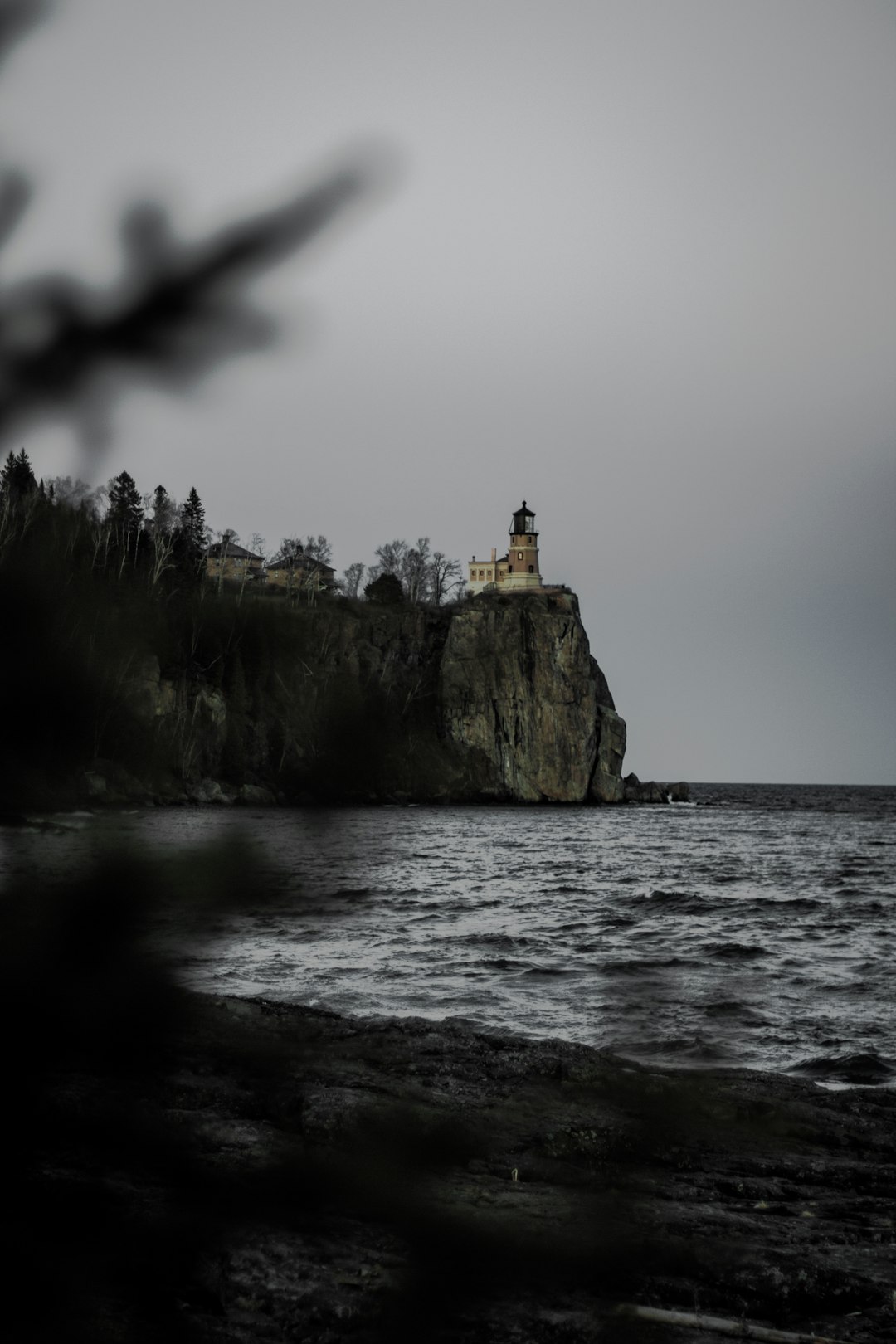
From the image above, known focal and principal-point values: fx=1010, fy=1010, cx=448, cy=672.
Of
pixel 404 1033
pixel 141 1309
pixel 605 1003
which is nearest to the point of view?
pixel 141 1309

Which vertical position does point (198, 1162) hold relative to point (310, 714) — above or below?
below

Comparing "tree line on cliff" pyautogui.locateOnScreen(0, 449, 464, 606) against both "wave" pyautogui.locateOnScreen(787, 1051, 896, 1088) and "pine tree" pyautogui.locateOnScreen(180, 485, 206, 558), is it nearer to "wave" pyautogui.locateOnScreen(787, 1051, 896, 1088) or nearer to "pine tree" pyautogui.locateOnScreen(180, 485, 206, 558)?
"pine tree" pyautogui.locateOnScreen(180, 485, 206, 558)

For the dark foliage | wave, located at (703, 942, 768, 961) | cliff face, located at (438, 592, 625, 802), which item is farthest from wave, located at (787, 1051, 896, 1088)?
cliff face, located at (438, 592, 625, 802)

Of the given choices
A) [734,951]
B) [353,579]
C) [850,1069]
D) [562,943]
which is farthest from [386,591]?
[734,951]

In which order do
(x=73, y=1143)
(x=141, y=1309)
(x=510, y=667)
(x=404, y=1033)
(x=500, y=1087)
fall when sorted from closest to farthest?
(x=73, y=1143) → (x=141, y=1309) → (x=500, y=1087) → (x=404, y=1033) → (x=510, y=667)

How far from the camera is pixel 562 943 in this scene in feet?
45.1

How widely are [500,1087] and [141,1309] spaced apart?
18.3 feet

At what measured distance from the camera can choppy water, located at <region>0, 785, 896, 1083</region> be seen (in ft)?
4.70

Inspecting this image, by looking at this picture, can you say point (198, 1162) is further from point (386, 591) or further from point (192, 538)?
point (386, 591)

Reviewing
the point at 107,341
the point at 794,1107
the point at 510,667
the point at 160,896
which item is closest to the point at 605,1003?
the point at 160,896

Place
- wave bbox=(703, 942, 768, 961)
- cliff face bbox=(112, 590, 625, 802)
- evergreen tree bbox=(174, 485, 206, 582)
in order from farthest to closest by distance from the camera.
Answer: wave bbox=(703, 942, 768, 961)
evergreen tree bbox=(174, 485, 206, 582)
cliff face bbox=(112, 590, 625, 802)

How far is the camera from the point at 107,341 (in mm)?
1318

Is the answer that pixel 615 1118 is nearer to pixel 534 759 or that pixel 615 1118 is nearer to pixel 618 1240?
pixel 618 1240

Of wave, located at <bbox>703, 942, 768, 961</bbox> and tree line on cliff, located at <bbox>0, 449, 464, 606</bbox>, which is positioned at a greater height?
tree line on cliff, located at <bbox>0, 449, 464, 606</bbox>
